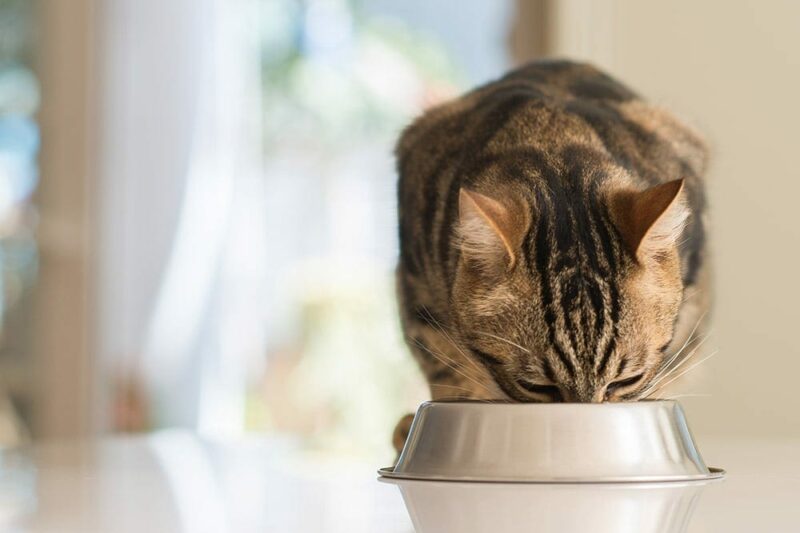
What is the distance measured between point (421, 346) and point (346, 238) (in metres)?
2.60

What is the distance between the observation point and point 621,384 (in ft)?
3.40

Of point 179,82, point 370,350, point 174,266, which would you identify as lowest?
point 370,350

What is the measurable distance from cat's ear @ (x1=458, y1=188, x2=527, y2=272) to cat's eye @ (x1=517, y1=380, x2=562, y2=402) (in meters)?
0.12

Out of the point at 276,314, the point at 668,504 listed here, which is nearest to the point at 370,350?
the point at 276,314

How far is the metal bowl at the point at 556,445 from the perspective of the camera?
25.5 inches

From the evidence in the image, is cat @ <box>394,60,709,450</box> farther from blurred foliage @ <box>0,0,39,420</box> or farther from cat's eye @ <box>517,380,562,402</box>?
blurred foliage @ <box>0,0,39,420</box>

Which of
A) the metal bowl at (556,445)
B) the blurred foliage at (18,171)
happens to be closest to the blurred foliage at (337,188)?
the blurred foliage at (18,171)

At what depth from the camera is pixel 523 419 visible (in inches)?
25.9

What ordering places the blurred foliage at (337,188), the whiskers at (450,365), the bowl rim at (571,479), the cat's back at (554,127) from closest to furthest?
the bowl rim at (571,479), the whiskers at (450,365), the cat's back at (554,127), the blurred foliage at (337,188)

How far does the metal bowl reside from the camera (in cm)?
65

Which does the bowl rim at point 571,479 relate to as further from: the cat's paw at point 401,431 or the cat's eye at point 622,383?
the cat's paw at point 401,431

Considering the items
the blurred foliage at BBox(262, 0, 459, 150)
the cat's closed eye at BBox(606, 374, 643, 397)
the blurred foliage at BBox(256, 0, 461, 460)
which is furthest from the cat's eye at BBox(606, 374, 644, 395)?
the blurred foliage at BBox(262, 0, 459, 150)

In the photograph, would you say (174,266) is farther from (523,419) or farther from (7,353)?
(523,419)

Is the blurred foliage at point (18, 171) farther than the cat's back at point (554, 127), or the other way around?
the blurred foliage at point (18, 171)
